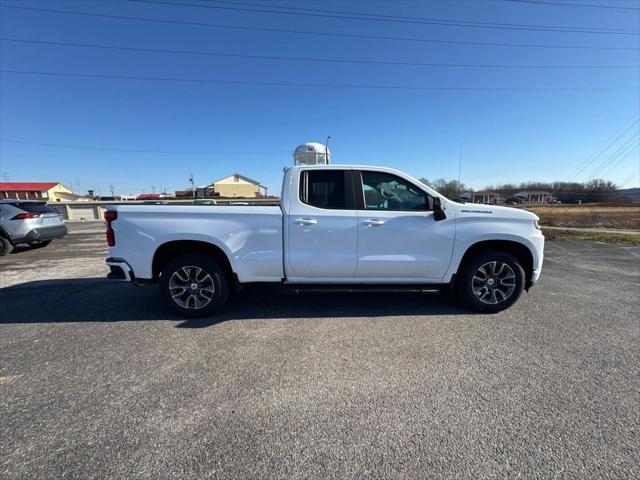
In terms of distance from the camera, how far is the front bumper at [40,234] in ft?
26.5

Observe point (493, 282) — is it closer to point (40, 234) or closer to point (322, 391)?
point (322, 391)

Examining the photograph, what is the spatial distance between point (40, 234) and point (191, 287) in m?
7.85

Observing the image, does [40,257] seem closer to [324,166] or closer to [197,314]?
[197,314]

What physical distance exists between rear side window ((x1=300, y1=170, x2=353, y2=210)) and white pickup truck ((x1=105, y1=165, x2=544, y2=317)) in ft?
0.04

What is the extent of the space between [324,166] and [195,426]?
3.22m

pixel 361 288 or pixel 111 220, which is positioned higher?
pixel 111 220

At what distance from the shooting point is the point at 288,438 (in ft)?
6.40

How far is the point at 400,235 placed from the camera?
151 inches

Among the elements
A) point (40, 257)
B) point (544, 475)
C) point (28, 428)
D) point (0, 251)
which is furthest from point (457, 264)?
point (0, 251)

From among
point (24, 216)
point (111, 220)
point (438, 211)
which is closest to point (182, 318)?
point (111, 220)

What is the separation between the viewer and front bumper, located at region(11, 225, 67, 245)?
809 centimetres

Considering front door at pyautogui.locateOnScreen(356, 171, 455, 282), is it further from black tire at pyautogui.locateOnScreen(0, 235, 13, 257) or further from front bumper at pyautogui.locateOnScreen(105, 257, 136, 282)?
black tire at pyautogui.locateOnScreen(0, 235, 13, 257)

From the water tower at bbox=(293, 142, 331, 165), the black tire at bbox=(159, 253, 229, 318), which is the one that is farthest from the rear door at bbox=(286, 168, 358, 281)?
the water tower at bbox=(293, 142, 331, 165)

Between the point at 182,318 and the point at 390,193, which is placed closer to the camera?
the point at 182,318
